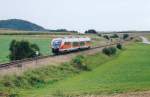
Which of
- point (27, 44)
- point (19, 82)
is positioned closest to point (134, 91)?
point (19, 82)

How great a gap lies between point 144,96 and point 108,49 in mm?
49936

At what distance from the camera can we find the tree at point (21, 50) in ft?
189

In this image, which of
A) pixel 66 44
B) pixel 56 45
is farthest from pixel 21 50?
pixel 66 44

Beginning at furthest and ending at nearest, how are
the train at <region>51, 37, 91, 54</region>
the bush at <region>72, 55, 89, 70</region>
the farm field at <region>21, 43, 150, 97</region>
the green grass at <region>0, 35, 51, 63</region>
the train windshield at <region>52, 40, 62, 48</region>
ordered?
the green grass at <region>0, 35, 51, 63</region>, the train at <region>51, 37, 91, 54</region>, the train windshield at <region>52, 40, 62, 48</region>, the bush at <region>72, 55, 89, 70</region>, the farm field at <region>21, 43, 150, 97</region>

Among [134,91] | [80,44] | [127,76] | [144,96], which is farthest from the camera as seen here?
[80,44]

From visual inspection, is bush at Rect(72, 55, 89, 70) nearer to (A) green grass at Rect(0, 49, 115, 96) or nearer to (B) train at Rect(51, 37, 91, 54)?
(A) green grass at Rect(0, 49, 115, 96)

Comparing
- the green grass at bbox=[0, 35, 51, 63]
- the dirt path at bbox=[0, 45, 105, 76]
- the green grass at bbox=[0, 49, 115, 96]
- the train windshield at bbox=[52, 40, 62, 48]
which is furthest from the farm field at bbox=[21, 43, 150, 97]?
the green grass at bbox=[0, 35, 51, 63]

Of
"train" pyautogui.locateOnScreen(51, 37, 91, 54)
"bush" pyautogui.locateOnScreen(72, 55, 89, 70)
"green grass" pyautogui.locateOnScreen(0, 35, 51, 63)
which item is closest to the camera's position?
"bush" pyautogui.locateOnScreen(72, 55, 89, 70)

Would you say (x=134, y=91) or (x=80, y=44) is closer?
(x=134, y=91)

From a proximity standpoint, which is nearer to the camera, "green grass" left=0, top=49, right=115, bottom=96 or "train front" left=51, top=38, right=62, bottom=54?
"green grass" left=0, top=49, right=115, bottom=96

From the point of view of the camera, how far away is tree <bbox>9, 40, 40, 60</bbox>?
5747 centimetres

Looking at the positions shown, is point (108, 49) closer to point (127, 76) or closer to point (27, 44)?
point (27, 44)

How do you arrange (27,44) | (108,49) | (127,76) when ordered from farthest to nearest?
1. (108,49)
2. (27,44)
3. (127,76)

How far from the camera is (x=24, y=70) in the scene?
42.5 m
